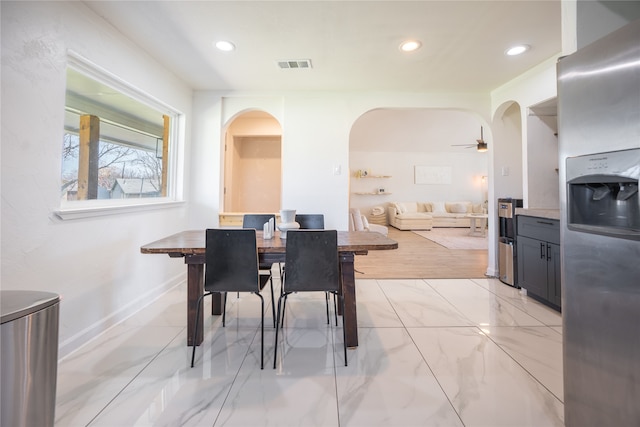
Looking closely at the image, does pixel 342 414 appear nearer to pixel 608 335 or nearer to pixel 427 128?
pixel 608 335

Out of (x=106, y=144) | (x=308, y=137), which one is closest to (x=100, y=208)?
(x=106, y=144)

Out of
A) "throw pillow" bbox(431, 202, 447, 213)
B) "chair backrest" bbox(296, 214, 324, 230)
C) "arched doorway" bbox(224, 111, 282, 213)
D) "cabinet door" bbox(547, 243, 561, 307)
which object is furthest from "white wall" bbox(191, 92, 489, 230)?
"throw pillow" bbox(431, 202, 447, 213)

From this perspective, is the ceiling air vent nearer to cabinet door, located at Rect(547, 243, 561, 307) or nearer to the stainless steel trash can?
the stainless steel trash can

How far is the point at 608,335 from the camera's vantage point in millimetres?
979

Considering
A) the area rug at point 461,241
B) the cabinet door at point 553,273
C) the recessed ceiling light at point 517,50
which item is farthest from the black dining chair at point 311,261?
the area rug at point 461,241

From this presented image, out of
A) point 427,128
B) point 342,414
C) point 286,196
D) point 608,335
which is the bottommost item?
point 342,414

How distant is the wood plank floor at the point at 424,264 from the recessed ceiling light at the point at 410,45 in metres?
2.57

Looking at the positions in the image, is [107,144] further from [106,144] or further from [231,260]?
[231,260]

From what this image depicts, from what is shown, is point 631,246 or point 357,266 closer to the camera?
point 631,246

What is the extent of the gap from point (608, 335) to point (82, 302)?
2900 millimetres

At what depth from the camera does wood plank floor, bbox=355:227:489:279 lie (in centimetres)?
359

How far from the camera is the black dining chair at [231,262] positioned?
5.51 ft

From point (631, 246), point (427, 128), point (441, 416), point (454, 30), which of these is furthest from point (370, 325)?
point (427, 128)

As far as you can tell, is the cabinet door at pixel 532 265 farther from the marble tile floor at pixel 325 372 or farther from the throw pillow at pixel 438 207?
the throw pillow at pixel 438 207
